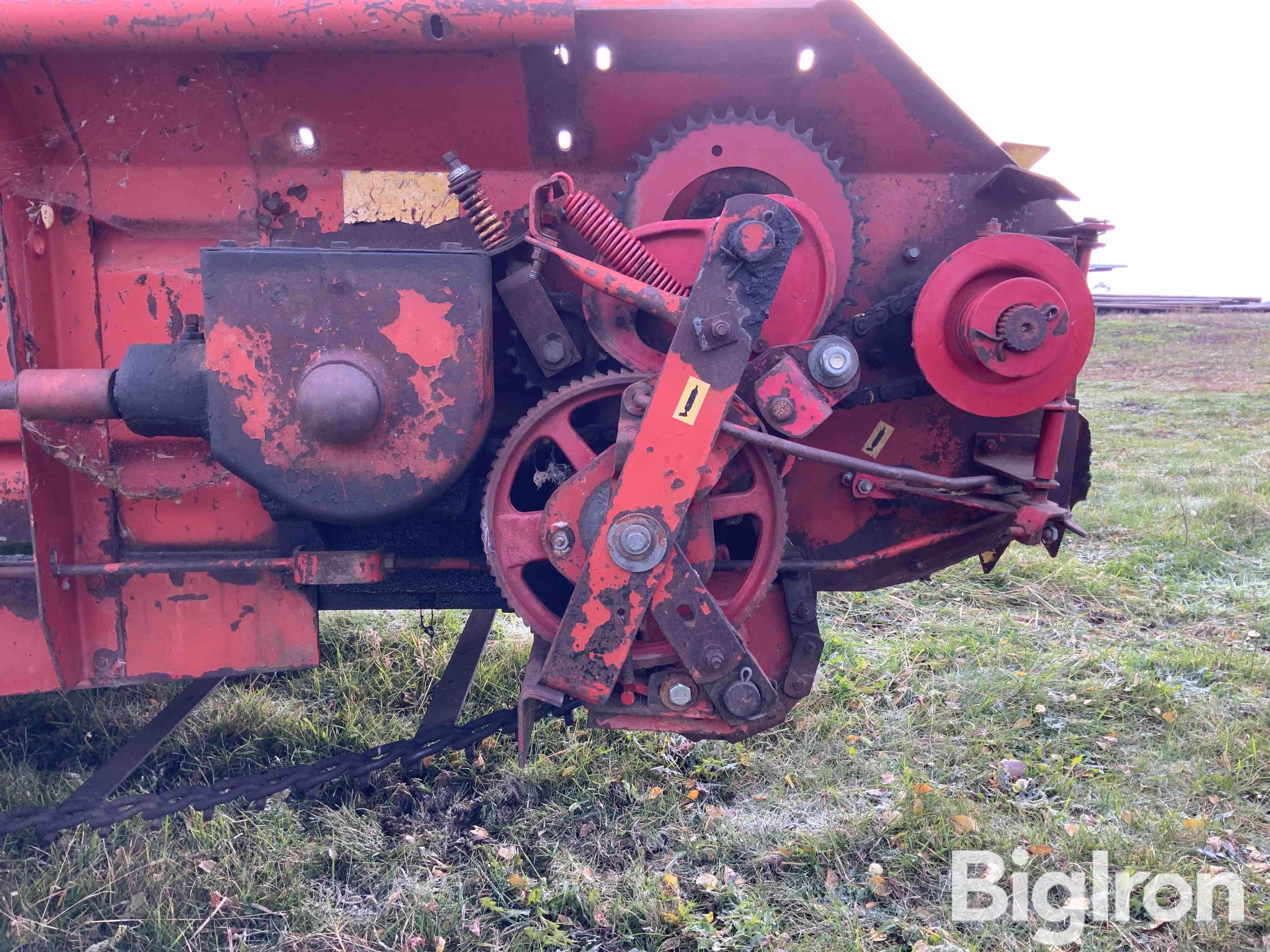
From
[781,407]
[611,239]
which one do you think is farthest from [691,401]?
[611,239]

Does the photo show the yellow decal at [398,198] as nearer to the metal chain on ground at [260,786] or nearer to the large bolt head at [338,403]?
the large bolt head at [338,403]

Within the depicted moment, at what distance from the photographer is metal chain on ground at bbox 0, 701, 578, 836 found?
2693 millimetres

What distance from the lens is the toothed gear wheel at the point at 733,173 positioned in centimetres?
236

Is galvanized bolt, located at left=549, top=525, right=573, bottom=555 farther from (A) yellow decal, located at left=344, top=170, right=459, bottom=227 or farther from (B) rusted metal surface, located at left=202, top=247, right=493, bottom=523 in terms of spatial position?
(A) yellow decal, located at left=344, top=170, right=459, bottom=227

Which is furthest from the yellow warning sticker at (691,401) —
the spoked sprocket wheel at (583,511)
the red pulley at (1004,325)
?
the red pulley at (1004,325)

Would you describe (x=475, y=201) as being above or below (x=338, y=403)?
above

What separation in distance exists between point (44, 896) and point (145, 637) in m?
0.84

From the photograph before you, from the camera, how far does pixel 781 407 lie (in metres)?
2.24

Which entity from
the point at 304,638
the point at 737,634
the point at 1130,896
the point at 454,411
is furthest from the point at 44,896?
the point at 1130,896

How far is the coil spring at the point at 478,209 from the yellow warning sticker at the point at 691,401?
0.68 m

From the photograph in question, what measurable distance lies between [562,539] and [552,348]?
53cm

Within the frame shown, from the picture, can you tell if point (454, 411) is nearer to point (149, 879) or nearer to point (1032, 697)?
point (149, 879)
